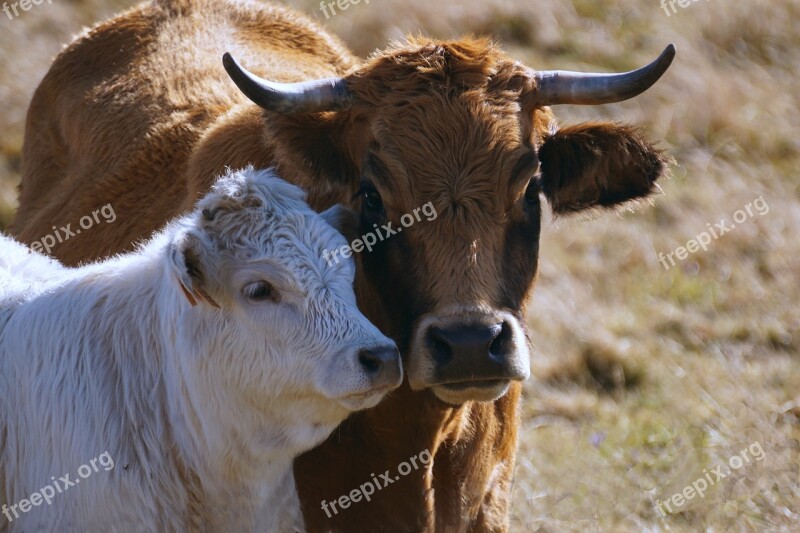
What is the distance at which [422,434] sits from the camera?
5309mm

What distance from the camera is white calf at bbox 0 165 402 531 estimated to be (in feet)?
15.0

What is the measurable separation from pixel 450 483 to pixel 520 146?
151 centimetres

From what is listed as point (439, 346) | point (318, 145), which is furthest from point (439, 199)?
point (318, 145)

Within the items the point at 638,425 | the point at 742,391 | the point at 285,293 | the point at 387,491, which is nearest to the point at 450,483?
the point at 387,491

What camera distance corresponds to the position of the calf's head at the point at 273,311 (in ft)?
14.7

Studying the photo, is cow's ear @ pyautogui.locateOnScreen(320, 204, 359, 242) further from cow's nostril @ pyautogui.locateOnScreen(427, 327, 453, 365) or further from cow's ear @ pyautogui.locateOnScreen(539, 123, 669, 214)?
cow's ear @ pyautogui.locateOnScreen(539, 123, 669, 214)

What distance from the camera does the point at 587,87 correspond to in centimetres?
533

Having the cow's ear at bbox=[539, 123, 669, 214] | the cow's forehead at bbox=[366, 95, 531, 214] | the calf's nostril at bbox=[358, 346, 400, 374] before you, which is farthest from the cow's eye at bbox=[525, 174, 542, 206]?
the calf's nostril at bbox=[358, 346, 400, 374]

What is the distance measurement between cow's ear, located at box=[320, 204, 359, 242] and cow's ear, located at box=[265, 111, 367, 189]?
1.04ft

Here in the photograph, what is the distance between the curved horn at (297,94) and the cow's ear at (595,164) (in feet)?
3.04

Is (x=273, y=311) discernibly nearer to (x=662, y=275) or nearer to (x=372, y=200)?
(x=372, y=200)

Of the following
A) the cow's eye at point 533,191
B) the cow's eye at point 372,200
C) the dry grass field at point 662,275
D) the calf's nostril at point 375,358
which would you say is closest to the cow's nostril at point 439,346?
the calf's nostril at point 375,358

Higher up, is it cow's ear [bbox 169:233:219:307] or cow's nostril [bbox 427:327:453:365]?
cow's ear [bbox 169:233:219:307]

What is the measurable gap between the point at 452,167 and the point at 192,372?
1289 millimetres
